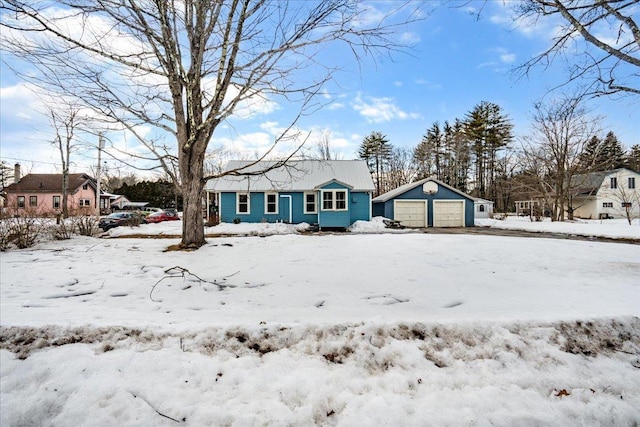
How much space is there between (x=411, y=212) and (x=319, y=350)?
19.4m

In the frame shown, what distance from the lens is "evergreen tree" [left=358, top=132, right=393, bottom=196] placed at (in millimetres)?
40469

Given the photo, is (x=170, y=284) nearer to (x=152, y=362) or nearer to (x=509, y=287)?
(x=152, y=362)

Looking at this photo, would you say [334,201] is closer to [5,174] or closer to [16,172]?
[16,172]

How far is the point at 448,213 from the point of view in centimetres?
2117

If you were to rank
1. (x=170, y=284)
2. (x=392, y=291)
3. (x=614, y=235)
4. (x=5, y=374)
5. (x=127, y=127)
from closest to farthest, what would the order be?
(x=5, y=374), (x=392, y=291), (x=170, y=284), (x=127, y=127), (x=614, y=235)

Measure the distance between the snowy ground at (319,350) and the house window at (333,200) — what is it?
45.7 ft

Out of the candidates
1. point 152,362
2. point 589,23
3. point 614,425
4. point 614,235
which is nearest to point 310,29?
point 589,23

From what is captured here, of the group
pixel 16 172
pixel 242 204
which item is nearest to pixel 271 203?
pixel 242 204

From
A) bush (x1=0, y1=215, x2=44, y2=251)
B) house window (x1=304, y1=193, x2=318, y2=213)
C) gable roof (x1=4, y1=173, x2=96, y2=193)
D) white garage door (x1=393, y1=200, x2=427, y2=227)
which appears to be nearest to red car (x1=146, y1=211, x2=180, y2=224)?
house window (x1=304, y1=193, x2=318, y2=213)

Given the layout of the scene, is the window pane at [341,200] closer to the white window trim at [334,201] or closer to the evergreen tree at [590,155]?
the white window trim at [334,201]

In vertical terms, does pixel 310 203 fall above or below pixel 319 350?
above

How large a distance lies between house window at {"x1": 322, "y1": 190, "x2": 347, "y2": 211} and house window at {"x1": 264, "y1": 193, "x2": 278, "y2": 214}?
129 inches

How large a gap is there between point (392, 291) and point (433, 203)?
18360mm

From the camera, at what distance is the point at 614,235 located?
13602mm
